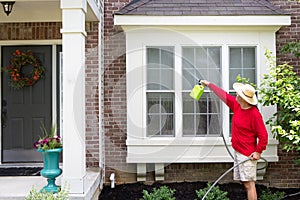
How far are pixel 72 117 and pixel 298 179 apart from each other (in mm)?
4237

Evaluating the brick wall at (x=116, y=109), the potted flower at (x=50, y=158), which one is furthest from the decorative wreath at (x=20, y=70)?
the potted flower at (x=50, y=158)

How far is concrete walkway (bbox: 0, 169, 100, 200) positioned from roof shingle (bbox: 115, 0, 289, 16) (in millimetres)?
2603

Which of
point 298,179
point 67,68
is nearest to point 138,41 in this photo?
point 67,68

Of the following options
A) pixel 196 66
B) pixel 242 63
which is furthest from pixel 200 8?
pixel 242 63

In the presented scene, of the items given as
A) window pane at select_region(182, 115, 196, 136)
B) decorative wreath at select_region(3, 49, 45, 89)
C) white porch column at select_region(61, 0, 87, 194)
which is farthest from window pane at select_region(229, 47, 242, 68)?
decorative wreath at select_region(3, 49, 45, 89)

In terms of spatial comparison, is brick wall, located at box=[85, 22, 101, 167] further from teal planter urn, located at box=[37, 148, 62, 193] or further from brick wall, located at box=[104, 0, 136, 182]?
teal planter urn, located at box=[37, 148, 62, 193]

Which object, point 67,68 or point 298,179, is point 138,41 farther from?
point 298,179

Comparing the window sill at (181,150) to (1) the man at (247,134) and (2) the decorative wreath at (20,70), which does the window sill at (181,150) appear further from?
(2) the decorative wreath at (20,70)

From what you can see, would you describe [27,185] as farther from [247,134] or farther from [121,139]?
[247,134]

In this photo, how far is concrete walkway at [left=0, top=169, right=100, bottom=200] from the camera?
4856mm

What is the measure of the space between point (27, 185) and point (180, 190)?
238cm

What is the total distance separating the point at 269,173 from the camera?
6746 millimetres

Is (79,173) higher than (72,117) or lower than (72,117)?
lower

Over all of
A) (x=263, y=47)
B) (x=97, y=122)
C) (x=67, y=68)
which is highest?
(x=263, y=47)
